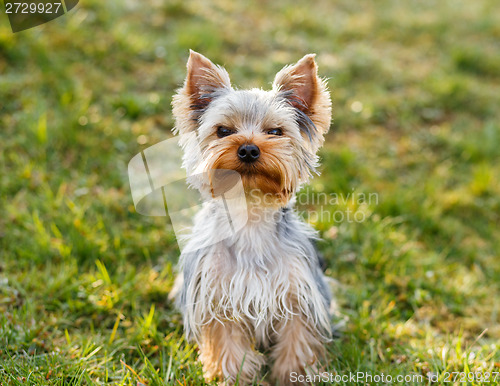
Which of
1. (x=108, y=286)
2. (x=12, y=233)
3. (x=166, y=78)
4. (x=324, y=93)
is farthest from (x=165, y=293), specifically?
(x=166, y=78)

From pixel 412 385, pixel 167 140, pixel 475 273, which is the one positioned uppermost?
pixel 167 140

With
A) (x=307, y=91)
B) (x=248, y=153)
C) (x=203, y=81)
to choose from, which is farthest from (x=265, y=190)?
(x=203, y=81)

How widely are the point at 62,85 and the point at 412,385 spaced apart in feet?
16.4

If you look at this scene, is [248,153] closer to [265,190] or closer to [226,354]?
[265,190]

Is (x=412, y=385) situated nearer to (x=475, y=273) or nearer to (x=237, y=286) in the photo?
(x=237, y=286)

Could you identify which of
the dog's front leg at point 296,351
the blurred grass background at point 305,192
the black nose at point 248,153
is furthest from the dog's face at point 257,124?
the blurred grass background at point 305,192

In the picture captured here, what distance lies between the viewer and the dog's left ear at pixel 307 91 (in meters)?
3.00

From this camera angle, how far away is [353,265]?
14.7 feet

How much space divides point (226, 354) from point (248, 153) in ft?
4.59

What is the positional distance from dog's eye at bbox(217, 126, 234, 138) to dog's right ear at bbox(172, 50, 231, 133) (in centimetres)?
21

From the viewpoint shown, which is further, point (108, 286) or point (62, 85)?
point (62, 85)

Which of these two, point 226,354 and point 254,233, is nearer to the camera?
point 254,233

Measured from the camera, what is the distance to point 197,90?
3.11 m

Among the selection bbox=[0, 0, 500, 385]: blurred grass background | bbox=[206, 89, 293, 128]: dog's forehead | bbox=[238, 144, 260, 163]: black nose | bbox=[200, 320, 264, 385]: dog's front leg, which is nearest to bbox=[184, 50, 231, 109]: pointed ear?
bbox=[206, 89, 293, 128]: dog's forehead
